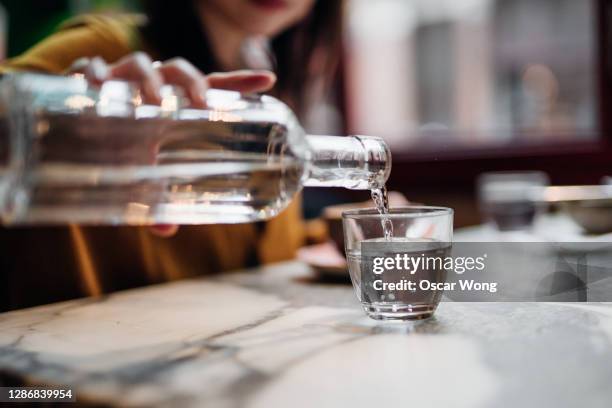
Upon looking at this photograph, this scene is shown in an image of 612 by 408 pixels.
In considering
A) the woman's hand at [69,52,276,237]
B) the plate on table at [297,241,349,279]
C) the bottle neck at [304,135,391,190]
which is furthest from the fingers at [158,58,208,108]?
the plate on table at [297,241,349,279]

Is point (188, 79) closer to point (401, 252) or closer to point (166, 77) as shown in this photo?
point (166, 77)

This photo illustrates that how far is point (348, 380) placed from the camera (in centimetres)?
47

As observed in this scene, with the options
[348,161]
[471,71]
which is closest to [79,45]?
[348,161]

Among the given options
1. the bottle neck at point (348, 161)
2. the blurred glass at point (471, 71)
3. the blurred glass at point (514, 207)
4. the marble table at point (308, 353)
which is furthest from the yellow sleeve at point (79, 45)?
the blurred glass at point (471, 71)

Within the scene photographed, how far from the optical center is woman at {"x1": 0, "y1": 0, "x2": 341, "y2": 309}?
0.91 m

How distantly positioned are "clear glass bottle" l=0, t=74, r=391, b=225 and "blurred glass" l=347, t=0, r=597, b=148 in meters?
2.17

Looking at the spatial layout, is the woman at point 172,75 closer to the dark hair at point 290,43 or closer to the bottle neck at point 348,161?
the dark hair at point 290,43

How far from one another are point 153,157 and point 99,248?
52 centimetres

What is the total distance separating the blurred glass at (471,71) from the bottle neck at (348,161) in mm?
2130

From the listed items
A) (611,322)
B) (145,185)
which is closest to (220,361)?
(145,185)

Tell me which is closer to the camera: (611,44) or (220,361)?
(220,361)

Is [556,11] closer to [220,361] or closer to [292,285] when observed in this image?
[292,285]

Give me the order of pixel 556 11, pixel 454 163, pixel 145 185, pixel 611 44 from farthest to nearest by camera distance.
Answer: pixel 556 11, pixel 454 163, pixel 611 44, pixel 145 185

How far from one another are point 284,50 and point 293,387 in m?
1.27
